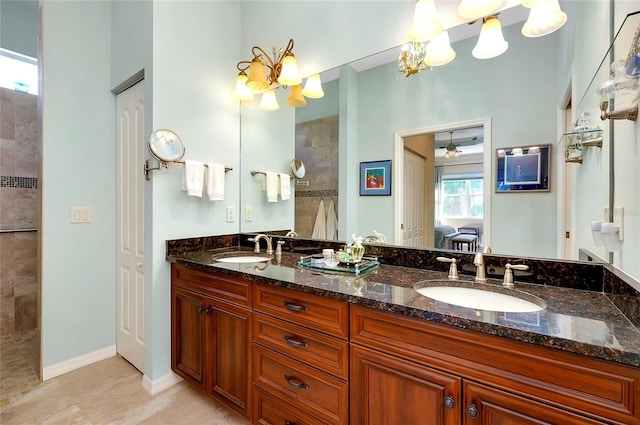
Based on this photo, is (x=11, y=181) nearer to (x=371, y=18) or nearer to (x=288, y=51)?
(x=288, y=51)

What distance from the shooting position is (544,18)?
3.96ft

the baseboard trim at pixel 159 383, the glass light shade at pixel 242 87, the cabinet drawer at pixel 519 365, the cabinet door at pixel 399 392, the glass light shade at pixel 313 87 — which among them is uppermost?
the glass light shade at pixel 242 87

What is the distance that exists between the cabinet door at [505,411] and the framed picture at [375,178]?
1.12 metres

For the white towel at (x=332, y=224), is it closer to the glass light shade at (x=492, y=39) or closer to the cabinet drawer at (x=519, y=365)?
the cabinet drawer at (x=519, y=365)

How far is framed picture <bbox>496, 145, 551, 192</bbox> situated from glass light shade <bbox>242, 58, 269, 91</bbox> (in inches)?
64.6

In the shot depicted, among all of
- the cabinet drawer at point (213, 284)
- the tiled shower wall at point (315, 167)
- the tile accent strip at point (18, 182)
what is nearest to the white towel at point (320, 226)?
the tiled shower wall at point (315, 167)

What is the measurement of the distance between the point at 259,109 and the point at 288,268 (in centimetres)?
152

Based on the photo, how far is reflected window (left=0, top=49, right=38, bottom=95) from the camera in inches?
102

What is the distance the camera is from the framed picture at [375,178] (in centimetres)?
176

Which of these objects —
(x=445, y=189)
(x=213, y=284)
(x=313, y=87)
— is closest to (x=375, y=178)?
(x=445, y=189)

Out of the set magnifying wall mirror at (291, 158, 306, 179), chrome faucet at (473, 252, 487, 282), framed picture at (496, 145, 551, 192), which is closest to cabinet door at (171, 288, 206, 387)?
magnifying wall mirror at (291, 158, 306, 179)

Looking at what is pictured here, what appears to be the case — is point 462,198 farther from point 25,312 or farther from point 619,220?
point 25,312

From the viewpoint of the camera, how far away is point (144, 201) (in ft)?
6.70

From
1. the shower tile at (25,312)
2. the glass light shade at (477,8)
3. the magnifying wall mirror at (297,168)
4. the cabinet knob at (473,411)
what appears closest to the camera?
the cabinet knob at (473,411)
